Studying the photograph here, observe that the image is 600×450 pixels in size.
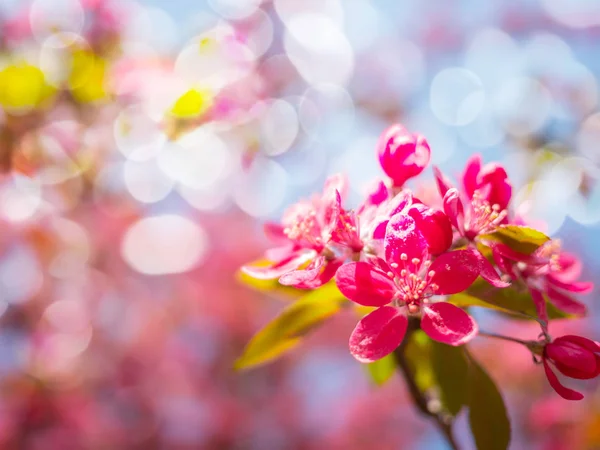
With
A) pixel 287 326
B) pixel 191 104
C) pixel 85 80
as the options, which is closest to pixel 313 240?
pixel 287 326

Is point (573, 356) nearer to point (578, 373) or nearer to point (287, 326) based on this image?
point (578, 373)

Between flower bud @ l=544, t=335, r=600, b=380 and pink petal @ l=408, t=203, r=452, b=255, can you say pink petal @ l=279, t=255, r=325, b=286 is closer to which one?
A: pink petal @ l=408, t=203, r=452, b=255

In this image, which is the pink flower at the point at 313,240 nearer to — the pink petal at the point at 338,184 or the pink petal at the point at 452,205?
the pink petal at the point at 338,184

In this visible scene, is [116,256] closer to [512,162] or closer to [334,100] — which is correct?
[334,100]

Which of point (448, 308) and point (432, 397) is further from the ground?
point (448, 308)

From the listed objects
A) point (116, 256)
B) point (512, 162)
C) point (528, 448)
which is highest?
point (512, 162)

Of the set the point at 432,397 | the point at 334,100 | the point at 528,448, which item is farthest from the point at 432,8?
the point at 432,397

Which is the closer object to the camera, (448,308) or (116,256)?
(448,308)
